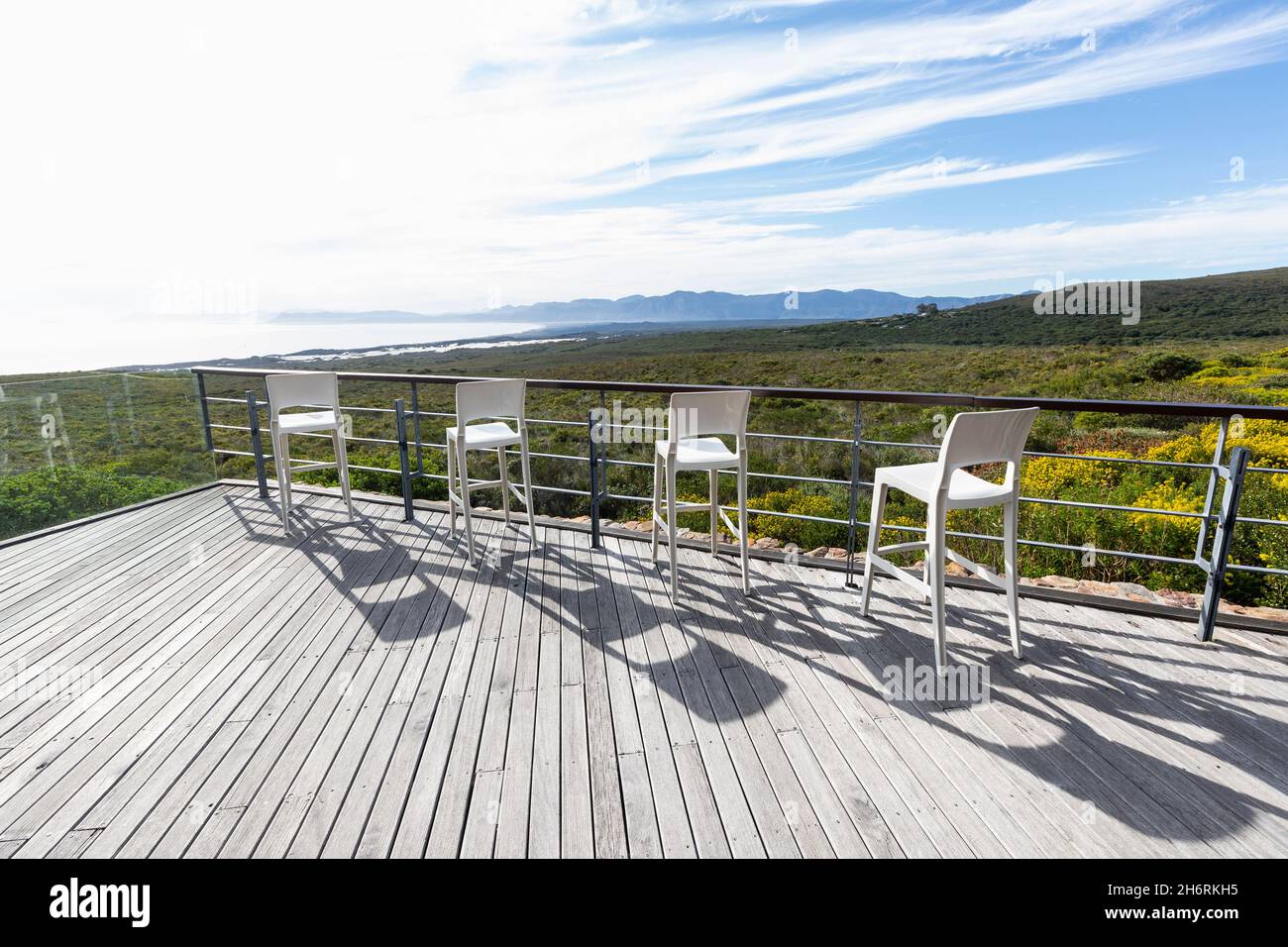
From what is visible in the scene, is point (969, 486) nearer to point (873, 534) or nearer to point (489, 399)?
point (873, 534)

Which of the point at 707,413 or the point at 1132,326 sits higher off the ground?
the point at 1132,326

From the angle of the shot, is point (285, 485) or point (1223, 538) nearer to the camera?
point (1223, 538)

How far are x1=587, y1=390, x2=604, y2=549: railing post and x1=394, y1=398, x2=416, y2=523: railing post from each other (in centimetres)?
123

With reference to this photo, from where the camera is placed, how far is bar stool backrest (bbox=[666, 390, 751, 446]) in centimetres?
273

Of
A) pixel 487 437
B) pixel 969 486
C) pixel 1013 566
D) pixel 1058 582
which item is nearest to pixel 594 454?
pixel 487 437

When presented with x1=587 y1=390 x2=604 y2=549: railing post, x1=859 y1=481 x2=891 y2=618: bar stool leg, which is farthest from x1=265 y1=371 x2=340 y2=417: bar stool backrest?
x1=859 y1=481 x2=891 y2=618: bar stool leg

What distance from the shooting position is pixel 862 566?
10.5 feet

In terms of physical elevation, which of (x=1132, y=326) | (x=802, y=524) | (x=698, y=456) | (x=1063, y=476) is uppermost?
(x=1132, y=326)

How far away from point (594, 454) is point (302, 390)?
6.41 ft

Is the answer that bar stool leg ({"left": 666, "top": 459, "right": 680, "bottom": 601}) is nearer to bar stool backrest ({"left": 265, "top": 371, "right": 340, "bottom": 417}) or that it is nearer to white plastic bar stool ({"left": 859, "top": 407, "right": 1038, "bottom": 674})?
white plastic bar stool ({"left": 859, "top": 407, "right": 1038, "bottom": 674})

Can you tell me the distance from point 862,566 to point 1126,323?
27174mm

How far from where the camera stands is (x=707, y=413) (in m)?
2.78
